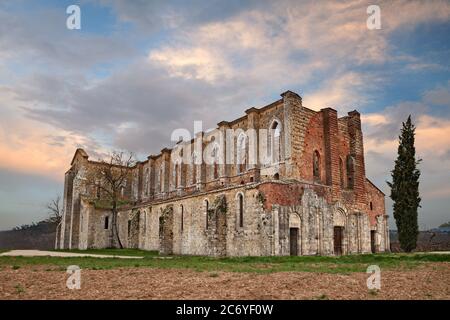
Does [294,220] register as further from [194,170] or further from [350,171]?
[194,170]

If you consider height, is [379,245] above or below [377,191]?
below

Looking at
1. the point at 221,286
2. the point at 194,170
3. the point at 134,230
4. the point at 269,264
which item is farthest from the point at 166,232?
the point at 221,286

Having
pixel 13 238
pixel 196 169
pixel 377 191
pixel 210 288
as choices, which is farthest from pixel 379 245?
pixel 13 238

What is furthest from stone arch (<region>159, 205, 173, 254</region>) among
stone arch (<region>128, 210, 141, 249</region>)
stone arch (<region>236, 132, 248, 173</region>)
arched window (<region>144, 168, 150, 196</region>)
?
arched window (<region>144, 168, 150, 196</region>)

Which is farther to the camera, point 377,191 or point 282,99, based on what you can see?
point 377,191

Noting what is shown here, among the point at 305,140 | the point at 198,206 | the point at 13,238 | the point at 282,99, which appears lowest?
the point at 13,238

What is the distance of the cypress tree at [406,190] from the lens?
92.3ft

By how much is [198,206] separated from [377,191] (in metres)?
15.0

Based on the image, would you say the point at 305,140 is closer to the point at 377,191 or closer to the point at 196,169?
the point at 377,191

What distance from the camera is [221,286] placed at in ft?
32.1

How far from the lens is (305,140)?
27141 mm
